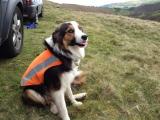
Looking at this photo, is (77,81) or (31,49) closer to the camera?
(77,81)

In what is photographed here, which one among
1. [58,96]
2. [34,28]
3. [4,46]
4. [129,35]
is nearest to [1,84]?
[4,46]

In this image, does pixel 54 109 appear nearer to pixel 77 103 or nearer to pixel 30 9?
pixel 77 103

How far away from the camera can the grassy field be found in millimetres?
5559

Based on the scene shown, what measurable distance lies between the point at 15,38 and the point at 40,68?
7.07ft

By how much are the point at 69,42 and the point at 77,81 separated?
1.46 meters

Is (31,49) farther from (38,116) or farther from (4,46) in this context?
(38,116)

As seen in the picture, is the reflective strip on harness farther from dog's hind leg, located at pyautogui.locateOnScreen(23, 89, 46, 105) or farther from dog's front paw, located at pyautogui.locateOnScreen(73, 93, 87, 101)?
dog's front paw, located at pyautogui.locateOnScreen(73, 93, 87, 101)

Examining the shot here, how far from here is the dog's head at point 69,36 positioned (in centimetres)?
500

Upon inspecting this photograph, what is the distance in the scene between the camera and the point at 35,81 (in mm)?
5238

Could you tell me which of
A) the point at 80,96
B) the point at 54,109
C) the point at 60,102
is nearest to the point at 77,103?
the point at 80,96

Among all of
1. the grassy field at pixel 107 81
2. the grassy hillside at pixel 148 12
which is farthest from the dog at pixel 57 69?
the grassy hillside at pixel 148 12

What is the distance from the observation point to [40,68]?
17.1 feet

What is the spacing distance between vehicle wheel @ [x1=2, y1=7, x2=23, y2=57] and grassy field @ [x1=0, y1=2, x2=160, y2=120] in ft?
0.60

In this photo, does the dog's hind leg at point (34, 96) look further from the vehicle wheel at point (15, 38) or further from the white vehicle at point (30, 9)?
the white vehicle at point (30, 9)
